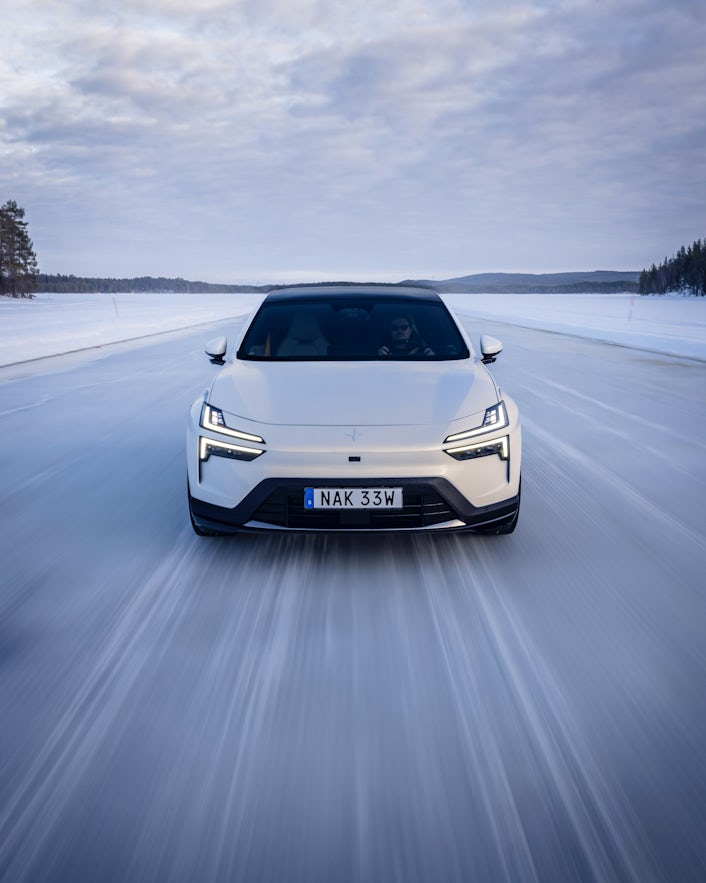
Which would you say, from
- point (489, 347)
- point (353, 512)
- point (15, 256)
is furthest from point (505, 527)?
point (15, 256)

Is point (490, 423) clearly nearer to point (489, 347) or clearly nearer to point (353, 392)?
point (353, 392)

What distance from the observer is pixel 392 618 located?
3271 mm

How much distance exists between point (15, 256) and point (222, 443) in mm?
104708

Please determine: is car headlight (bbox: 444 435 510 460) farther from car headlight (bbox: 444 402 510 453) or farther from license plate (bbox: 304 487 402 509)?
license plate (bbox: 304 487 402 509)

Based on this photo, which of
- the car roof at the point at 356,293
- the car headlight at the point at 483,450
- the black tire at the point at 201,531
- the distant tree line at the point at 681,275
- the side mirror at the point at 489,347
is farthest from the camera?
the distant tree line at the point at 681,275

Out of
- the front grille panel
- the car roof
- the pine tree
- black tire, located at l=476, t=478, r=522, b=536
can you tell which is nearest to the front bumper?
the front grille panel

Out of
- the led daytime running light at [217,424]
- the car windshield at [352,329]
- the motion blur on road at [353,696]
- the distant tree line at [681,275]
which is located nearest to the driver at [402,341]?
the car windshield at [352,329]

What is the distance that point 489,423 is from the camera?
159 inches

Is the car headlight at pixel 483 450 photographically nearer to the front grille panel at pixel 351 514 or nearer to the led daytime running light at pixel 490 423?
the led daytime running light at pixel 490 423

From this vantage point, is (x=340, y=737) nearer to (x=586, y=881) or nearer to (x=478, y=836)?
(x=478, y=836)

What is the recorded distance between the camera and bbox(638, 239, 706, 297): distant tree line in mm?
129875

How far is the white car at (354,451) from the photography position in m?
3.70

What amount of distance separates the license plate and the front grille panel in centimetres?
3

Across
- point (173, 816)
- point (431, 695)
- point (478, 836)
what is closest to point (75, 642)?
point (173, 816)
